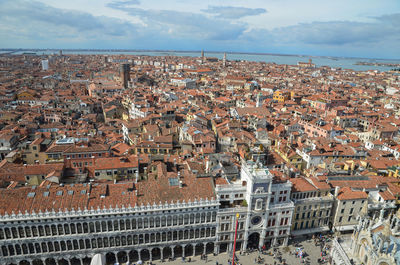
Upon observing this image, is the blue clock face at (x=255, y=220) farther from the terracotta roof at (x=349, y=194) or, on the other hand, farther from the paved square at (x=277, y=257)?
the terracotta roof at (x=349, y=194)

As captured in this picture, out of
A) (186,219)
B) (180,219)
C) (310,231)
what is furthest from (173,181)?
(310,231)

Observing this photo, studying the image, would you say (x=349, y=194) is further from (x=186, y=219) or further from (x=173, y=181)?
(x=173, y=181)

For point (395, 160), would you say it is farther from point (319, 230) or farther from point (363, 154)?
point (319, 230)

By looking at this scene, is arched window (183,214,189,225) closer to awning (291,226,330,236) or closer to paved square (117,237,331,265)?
paved square (117,237,331,265)

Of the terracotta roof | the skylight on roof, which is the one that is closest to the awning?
the terracotta roof

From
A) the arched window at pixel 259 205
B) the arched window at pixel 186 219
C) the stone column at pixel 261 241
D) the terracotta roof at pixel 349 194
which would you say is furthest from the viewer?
the terracotta roof at pixel 349 194

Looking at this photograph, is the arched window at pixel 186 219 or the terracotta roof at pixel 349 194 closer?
the arched window at pixel 186 219

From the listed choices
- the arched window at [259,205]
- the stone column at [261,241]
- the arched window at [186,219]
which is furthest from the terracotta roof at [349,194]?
the arched window at [186,219]

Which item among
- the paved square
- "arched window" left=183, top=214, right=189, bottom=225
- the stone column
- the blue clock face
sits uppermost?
"arched window" left=183, top=214, right=189, bottom=225

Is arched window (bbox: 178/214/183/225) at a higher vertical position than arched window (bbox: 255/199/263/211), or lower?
lower

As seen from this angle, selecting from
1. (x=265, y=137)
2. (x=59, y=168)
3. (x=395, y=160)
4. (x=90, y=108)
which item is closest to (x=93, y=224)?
(x=59, y=168)

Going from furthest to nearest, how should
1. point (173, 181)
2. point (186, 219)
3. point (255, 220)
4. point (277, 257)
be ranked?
point (173, 181), point (255, 220), point (277, 257), point (186, 219)
